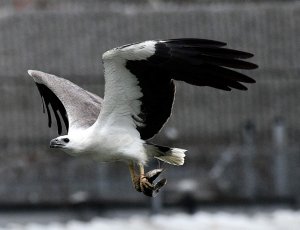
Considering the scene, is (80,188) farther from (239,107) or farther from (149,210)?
(239,107)

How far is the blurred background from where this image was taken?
18.8 metres

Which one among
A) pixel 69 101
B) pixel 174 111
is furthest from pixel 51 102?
pixel 174 111

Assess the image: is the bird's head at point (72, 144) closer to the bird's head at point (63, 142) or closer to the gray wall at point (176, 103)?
the bird's head at point (63, 142)

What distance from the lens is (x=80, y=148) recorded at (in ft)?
41.0

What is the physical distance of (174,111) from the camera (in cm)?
2252

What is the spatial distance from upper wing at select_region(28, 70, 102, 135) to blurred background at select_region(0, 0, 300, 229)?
3116 mm

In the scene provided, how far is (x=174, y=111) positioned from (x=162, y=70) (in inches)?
409

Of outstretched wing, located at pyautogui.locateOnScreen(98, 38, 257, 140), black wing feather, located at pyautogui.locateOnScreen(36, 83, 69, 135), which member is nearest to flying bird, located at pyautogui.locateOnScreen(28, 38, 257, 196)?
outstretched wing, located at pyautogui.locateOnScreen(98, 38, 257, 140)

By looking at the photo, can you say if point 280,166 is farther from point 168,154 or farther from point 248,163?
point 168,154

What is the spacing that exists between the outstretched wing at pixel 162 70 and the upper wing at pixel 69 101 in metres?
0.56

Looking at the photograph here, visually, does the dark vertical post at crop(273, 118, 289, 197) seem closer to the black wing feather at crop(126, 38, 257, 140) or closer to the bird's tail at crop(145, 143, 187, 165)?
the bird's tail at crop(145, 143, 187, 165)

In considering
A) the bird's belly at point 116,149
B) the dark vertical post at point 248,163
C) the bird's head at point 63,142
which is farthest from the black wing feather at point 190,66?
the dark vertical post at point 248,163

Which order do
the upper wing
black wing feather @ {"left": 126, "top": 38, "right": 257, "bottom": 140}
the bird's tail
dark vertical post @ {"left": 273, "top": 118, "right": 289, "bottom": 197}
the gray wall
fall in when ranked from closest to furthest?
black wing feather @ {"left": 126, "top": 38, "right": 257, "bottom": 140}
the bird's tail
the upper wing
dark vertical post @ {"left": 273, "top": 118, "right": 289, "bottom": 197}
the gray wall

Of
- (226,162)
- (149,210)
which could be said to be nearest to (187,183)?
(226,162)
